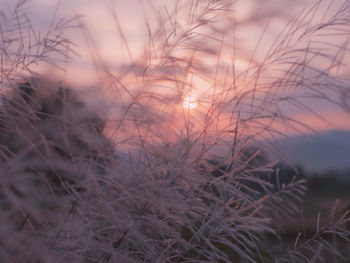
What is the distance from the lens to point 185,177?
1.63m

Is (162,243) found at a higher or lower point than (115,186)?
lower

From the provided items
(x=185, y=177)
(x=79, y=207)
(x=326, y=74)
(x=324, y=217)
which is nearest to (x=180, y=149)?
(x=185, y=177)

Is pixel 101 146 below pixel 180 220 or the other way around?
the other way around

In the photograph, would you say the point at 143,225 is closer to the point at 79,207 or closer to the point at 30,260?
the point at 79,207

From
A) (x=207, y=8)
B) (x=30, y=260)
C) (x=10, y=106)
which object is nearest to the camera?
(x=30, y=260)

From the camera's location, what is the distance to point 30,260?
146 centimetres

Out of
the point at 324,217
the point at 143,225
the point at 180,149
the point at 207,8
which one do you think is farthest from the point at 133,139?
the point at 324,217

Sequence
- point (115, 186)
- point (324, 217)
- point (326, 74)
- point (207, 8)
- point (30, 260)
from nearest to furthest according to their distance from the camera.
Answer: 1. point (30, 260)
2. point (115, 186)
3. point (326, 74)
4. point (207, 8)
5. point (324, 217)

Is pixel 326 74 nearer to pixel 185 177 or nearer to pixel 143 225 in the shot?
pixel 185 177

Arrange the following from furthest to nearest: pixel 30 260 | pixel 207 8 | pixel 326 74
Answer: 1. pixel 207 8
2. pixel 326 74
3. pixel 30 260

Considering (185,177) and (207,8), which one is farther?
(207,8)

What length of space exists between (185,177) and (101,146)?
33 centimetres

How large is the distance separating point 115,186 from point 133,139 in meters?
0.22

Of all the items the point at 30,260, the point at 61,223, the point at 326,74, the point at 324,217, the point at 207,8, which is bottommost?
the point at 30,260
